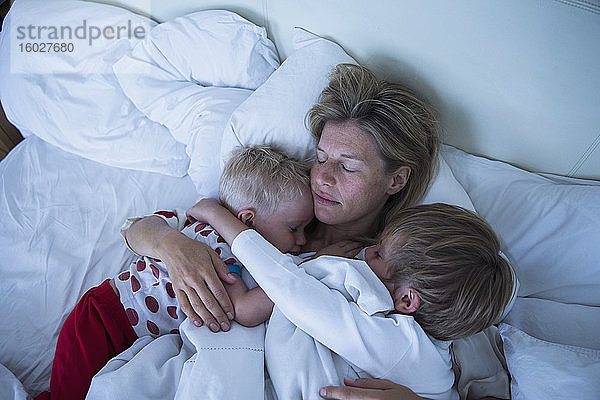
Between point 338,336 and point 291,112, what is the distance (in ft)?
2.47

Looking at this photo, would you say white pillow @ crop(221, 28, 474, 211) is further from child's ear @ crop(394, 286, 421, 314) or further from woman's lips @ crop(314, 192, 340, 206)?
child's ear @ crop(394, 286, 421, 314)

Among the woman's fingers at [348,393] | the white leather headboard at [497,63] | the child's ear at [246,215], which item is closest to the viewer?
the woman's fingers at [348,393]

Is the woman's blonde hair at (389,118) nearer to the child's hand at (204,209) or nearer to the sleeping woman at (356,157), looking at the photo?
the sleeping woman at (356,157)

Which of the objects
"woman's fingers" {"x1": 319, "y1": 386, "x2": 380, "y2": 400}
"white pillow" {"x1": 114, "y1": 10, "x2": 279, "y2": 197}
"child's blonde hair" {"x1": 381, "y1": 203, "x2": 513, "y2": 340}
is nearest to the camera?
"woman's fingers" {"x1": 319, "y1": 386, "x2": 380, "y2": 400}

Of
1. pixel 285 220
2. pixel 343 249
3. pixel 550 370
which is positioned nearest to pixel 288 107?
pixel 285 220

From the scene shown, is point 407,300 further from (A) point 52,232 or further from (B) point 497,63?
(A) point 52,232

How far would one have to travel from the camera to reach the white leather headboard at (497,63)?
1.20 meters

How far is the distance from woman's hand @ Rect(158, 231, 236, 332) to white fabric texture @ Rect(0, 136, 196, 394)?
319 mm

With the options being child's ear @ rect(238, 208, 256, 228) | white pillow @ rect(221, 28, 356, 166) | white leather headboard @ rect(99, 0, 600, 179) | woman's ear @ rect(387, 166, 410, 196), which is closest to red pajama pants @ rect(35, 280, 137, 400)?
child's ear @ rect(238, 208, 256, 228)

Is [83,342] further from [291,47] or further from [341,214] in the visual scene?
[291,47]

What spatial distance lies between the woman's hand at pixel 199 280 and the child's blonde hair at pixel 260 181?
0.62 feet

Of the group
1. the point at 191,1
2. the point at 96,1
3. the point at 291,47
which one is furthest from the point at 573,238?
the point at 96,1

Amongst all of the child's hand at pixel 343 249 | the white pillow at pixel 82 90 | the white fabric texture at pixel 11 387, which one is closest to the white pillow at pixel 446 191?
the child's hand at pixel 343 249

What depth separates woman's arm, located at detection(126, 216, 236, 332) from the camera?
3.70 feet
